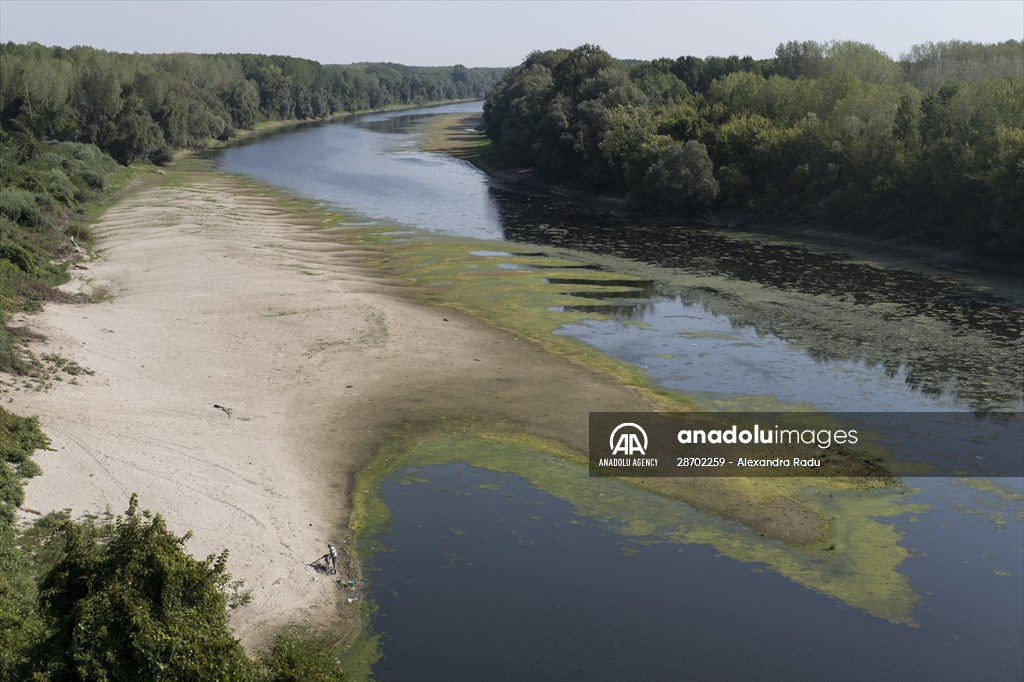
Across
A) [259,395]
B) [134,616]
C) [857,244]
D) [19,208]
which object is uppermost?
[19,208]

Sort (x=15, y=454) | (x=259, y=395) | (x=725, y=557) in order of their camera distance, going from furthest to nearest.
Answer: (x=259, y=395) → (x=15, y=454) → (x=725, y=557)

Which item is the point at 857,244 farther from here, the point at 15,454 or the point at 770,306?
the point at 15,454

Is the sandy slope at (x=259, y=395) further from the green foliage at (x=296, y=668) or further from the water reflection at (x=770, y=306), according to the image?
the water reflection at (x=770, y=306)

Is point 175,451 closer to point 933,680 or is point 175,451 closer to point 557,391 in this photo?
point 557,391

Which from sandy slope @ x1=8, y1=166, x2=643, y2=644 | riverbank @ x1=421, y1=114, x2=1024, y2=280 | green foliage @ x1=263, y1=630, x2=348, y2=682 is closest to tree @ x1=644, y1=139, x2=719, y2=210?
riverbank @ x1=421, y1=114, x2=1024, y2=280

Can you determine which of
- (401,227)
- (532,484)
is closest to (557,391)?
(532,484)

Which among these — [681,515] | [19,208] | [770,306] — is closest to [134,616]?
[681,515]

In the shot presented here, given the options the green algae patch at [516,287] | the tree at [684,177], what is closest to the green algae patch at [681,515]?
the green algae patch at [516,287]
